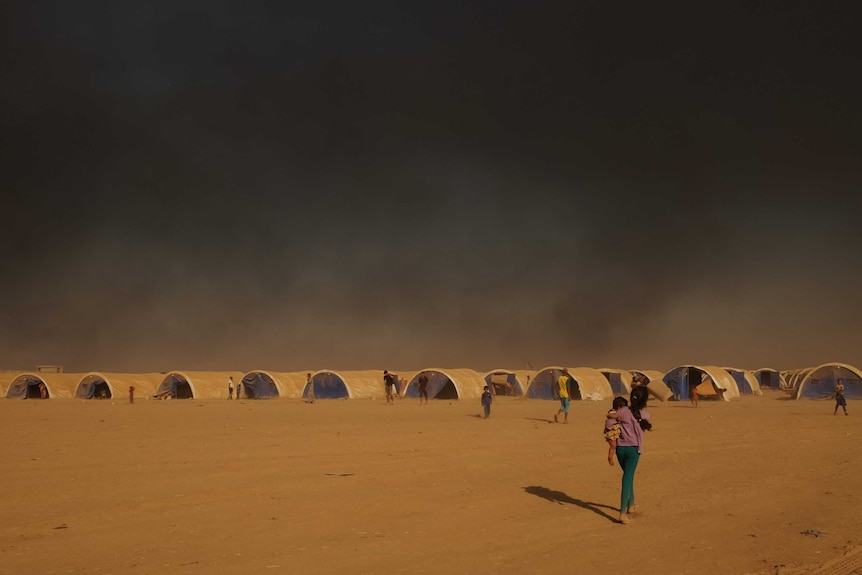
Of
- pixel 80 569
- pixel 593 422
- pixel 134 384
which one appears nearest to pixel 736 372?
pixel 593 422

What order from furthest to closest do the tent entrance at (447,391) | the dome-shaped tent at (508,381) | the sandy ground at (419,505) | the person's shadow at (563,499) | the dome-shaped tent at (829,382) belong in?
1. the dome-shaped tent at (508,381)
2. the tent entrance at (447,391)
3. the dome-shaped tent at (829,382)
4. the person's shadow at (563,499)
5. the sandy ground at (419,505)

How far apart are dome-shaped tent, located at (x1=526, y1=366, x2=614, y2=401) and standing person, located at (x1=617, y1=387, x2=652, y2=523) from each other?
39758 millimetres

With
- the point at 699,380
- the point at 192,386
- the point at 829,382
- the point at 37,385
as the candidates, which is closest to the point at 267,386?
the point at 192,386

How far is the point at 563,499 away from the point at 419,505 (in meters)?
2.23

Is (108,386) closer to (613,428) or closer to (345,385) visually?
(345,385)

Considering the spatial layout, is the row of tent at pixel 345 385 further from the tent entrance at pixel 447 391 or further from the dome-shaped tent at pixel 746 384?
the dome-shaped tent at pixel 746 384

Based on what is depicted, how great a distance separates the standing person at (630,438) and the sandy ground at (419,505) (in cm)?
44

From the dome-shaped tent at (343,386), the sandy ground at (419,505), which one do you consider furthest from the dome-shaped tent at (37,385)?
the sandy ground at (419,505)

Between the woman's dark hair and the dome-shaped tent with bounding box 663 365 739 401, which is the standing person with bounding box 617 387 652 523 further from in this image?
the dome-shaped tent with bounding box 663 365 739 401

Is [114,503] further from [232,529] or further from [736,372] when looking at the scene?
[736,372]

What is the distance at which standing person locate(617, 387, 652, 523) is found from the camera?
973 cm

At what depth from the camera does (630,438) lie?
385 inches

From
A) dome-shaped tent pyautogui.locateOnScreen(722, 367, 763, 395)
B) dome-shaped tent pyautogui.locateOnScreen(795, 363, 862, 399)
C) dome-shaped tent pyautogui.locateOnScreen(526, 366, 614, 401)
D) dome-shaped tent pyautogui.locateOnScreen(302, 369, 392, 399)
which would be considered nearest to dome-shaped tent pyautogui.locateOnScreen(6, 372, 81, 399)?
dome-shaped tent pyautogui.locateOnScreen(302, 369, 392, 399)

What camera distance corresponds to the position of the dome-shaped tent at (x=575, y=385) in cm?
4966
